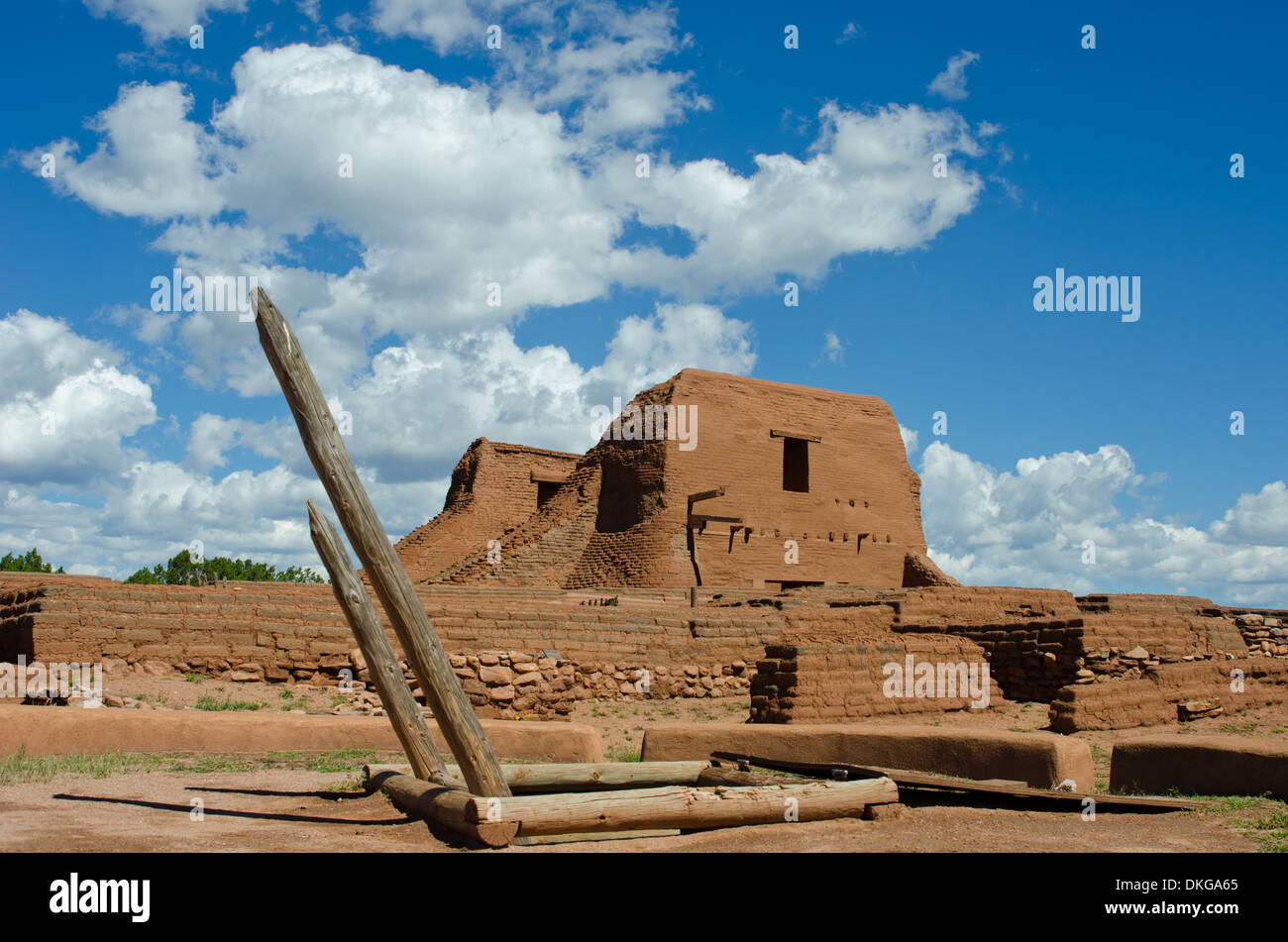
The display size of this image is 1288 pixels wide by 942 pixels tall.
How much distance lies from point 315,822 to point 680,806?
6.38 ft

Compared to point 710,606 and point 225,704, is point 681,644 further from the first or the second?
point 225,704

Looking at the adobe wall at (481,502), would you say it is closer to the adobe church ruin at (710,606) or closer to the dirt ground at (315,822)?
the adobe church ruin at (710,606)

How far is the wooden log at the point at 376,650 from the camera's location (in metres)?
5.95

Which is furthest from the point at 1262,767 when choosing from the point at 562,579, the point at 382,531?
the point at 562,579

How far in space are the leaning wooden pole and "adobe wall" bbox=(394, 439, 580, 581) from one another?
22787 mm

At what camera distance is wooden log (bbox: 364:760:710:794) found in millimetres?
6762

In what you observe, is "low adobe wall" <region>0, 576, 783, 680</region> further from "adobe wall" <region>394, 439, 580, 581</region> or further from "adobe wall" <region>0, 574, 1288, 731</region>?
"adobe wall" <region>394, 439, 580, 581</region>

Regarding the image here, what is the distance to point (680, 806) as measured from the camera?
16.6 feet

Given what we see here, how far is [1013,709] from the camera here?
12.7 m

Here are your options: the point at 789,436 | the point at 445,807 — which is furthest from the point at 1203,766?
the point at 789,436

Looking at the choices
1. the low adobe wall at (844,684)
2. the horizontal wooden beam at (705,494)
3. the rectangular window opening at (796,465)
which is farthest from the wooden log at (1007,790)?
the rectangular window opening at (796,465)

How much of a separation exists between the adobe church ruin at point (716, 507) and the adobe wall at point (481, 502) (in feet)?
0.21
